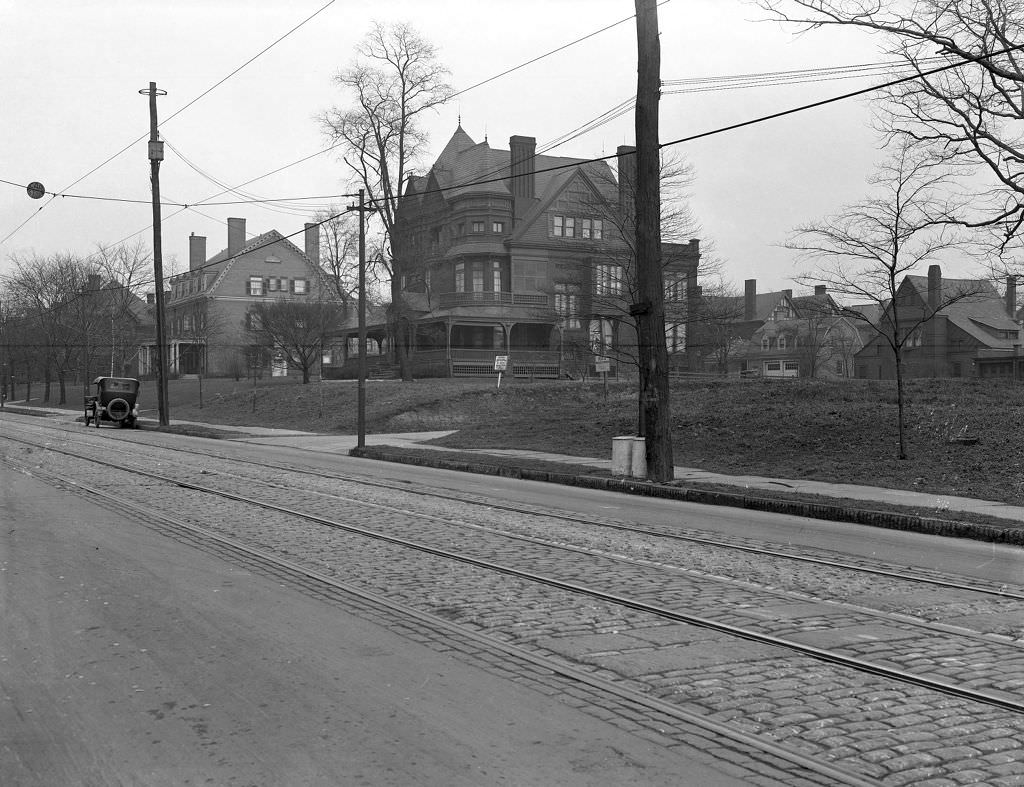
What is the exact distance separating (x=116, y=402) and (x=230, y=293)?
142 feet

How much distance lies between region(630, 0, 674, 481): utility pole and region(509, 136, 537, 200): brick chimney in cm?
4225

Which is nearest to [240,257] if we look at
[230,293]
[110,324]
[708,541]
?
[230,293]

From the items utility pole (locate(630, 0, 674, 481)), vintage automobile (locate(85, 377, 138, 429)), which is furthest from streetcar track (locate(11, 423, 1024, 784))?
vintage automobile (locate(85, 377, 138, 429))

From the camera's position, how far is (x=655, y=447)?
59.1 ft

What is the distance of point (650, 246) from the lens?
60.3 feet

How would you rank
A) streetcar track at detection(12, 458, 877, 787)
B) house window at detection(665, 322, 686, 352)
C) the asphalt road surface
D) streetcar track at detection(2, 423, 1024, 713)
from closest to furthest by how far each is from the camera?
the asphalt road surface < streetcar track at detection(12, 458, 877, 787) < streetcar track at detection(2, 423, 1024, 713) < house window at detection(665, 322, 686, 352)

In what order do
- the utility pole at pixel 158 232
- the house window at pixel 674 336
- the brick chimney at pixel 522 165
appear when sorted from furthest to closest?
1. the brick chimney at pixel 522 165
2. the utility pole at pixel 158 232
3. the house window at pixel 674 336

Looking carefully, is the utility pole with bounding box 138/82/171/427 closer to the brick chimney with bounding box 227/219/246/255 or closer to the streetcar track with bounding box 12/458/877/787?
the streetcar track with bounding box 12/458/877/787

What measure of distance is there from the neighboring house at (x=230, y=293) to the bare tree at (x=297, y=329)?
13.1 meters

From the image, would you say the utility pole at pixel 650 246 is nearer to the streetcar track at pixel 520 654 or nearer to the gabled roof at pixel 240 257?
the streetcar track at pixel 520 654

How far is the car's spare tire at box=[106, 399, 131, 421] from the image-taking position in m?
40.3

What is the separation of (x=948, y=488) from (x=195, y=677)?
45.4 feet

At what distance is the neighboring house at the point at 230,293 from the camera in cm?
A: 7594

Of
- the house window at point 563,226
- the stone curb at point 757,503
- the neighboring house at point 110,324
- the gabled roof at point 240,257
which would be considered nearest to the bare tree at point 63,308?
the neighboring house at point 110,324
